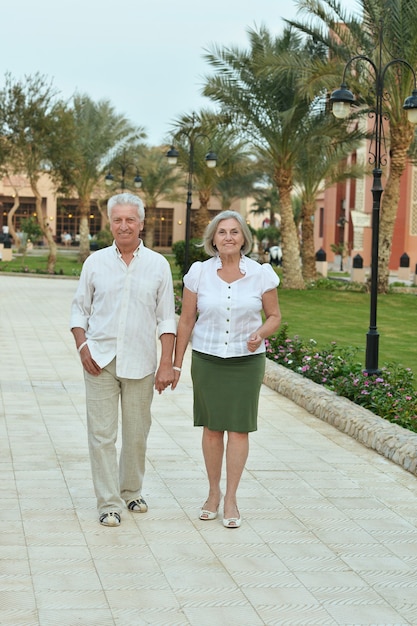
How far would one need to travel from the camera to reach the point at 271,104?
2623cm

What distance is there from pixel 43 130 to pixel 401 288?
13.6 m

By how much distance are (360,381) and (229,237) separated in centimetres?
427

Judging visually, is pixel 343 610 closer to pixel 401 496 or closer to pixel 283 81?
pixel 401 496

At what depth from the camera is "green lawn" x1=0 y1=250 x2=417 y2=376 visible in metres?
14.7

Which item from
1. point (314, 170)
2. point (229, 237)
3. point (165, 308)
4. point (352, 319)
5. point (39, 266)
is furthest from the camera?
point (39, 266)

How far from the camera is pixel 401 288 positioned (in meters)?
27.9

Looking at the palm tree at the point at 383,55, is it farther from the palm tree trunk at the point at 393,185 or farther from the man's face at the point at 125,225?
the man's face at the point at 125,225

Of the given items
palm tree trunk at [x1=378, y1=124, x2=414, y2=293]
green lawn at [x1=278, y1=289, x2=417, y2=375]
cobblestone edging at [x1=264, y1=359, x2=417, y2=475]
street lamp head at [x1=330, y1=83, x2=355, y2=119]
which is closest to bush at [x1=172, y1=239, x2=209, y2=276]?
green lawn at [x1=278, y1=289, x2=417, y2=375]

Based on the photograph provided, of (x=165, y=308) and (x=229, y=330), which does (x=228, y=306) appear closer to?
(x=229, y=330)

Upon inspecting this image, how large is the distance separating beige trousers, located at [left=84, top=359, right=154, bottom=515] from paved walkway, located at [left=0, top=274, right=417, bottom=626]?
0.68 feet

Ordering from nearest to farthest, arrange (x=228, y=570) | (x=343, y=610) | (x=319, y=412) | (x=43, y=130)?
(x=343, y=610), (x=228, y=570), (x=319, y=412), (x=43, y=130)

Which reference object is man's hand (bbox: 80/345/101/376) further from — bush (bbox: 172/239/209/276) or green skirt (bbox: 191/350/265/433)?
bush (bbox: 172/239/209/276)

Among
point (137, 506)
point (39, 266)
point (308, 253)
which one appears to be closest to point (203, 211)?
point (308, 253)

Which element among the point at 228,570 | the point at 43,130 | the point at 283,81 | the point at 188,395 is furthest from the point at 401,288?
the point at 228,570
